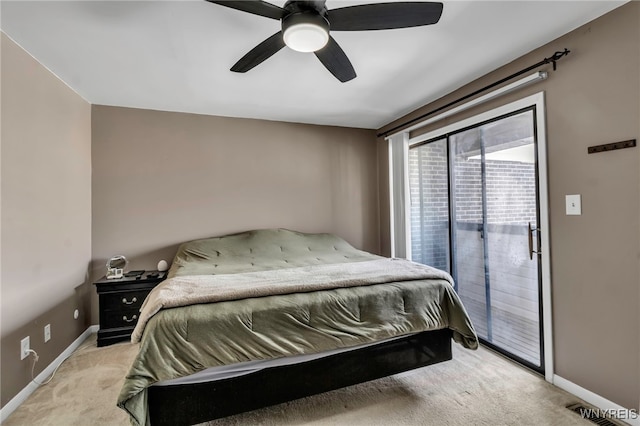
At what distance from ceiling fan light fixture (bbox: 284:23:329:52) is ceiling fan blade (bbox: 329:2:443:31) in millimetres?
98

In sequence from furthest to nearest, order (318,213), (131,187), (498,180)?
1. (318,213)
2. (131,187)
3. (498,180)

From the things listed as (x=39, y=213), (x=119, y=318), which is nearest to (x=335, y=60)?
(x=39, y=213)

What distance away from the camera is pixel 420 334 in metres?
2.04

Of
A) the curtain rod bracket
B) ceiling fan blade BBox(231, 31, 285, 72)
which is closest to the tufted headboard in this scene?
ceiling fan blade BBox(231, 31, 285, 72)

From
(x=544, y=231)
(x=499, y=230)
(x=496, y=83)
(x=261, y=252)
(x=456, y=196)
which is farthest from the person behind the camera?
(x=261, y=252)

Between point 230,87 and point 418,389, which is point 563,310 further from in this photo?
point 230,87

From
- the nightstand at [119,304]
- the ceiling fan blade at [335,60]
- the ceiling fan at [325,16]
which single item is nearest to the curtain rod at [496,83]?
the ceiling fan at [325,16]

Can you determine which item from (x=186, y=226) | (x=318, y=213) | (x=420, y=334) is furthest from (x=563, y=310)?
(x=186, y=226)

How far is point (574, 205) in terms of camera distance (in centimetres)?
197

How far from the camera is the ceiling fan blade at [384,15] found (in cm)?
143

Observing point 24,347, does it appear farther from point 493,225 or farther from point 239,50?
point 493,225

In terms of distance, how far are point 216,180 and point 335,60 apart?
7.21 feet

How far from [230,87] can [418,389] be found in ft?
9.42

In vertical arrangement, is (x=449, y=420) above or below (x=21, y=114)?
below
